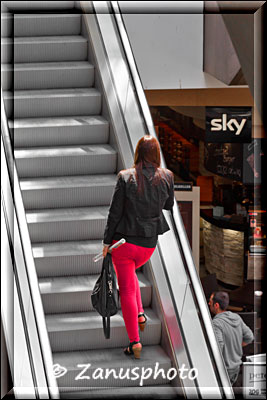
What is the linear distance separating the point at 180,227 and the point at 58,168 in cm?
139

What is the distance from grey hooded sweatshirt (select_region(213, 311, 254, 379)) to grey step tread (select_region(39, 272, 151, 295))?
649 millimetres

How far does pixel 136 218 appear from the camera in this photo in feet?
14.2

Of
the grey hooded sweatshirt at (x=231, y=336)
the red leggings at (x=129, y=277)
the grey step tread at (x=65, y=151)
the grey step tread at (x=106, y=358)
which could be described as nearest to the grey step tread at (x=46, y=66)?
the grey step tread at (x=65, y=151)

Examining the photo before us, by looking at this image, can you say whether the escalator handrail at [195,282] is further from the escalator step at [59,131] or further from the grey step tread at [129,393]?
the escalator step at [59,131]

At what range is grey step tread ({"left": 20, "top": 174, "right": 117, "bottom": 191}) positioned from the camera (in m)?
5.25

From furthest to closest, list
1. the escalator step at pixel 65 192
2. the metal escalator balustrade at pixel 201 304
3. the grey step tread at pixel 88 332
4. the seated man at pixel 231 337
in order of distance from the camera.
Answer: the escalator step at pixel 65 192
the seated man at pixel 231 337
the grey step tread at pixel 88 332
the metal escalator balustrade at pixel 201 304

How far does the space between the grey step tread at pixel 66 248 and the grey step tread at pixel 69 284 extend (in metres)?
0.17

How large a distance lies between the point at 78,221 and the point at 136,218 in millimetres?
856

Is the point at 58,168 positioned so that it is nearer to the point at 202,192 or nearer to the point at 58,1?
the point at 58,1

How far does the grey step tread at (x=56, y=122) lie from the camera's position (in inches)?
221

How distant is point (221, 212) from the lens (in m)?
9.41

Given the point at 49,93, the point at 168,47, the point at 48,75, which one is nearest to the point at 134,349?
the point at 49,93

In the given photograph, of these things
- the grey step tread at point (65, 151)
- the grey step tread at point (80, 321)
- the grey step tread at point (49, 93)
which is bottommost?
the grey step tread at point (80, 321)

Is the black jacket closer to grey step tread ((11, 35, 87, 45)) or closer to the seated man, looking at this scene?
the seated man
